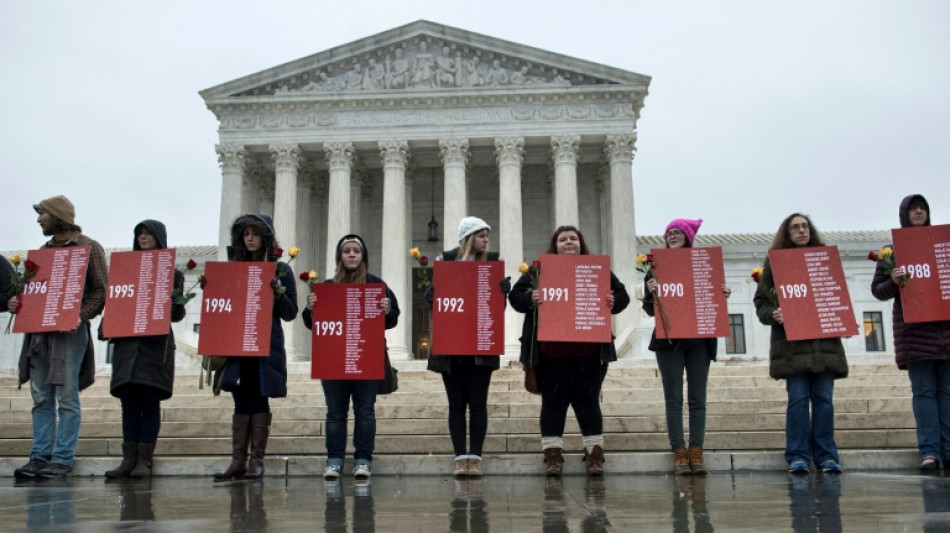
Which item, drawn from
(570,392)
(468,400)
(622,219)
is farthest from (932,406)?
(622,219)

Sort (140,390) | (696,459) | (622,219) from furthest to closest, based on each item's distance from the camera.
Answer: (622,219), (140,390), (696,459)

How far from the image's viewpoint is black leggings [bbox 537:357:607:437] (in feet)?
26.7

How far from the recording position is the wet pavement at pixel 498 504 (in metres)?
4.49

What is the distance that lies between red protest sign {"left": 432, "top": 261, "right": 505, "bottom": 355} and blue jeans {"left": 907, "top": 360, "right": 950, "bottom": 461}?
170 inches

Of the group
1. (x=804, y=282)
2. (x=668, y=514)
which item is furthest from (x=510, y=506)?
(x=804, y=282)

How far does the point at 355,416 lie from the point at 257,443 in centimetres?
101

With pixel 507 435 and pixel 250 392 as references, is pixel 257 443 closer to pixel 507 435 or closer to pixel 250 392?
pixel 250 392

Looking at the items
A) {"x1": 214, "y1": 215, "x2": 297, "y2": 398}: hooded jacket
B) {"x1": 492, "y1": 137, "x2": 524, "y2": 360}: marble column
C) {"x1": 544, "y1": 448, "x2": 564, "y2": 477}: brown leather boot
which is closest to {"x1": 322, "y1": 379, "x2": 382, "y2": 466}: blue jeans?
{"x1": 214, "y1": 215, "x2": 297, "y2": 398}: hooded jacket

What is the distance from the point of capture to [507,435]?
9852 mm

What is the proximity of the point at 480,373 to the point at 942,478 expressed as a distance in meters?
4.23

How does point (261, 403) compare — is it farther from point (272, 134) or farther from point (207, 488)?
point (272, 134)

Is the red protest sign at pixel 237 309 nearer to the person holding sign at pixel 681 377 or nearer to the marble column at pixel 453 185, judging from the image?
the person holding sign at pixel 681 377

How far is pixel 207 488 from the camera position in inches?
277

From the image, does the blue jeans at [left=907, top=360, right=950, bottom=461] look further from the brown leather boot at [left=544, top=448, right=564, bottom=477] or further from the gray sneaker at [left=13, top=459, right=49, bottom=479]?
the gray sneaker at [left=13, top=459, right=49, bottom=479]
